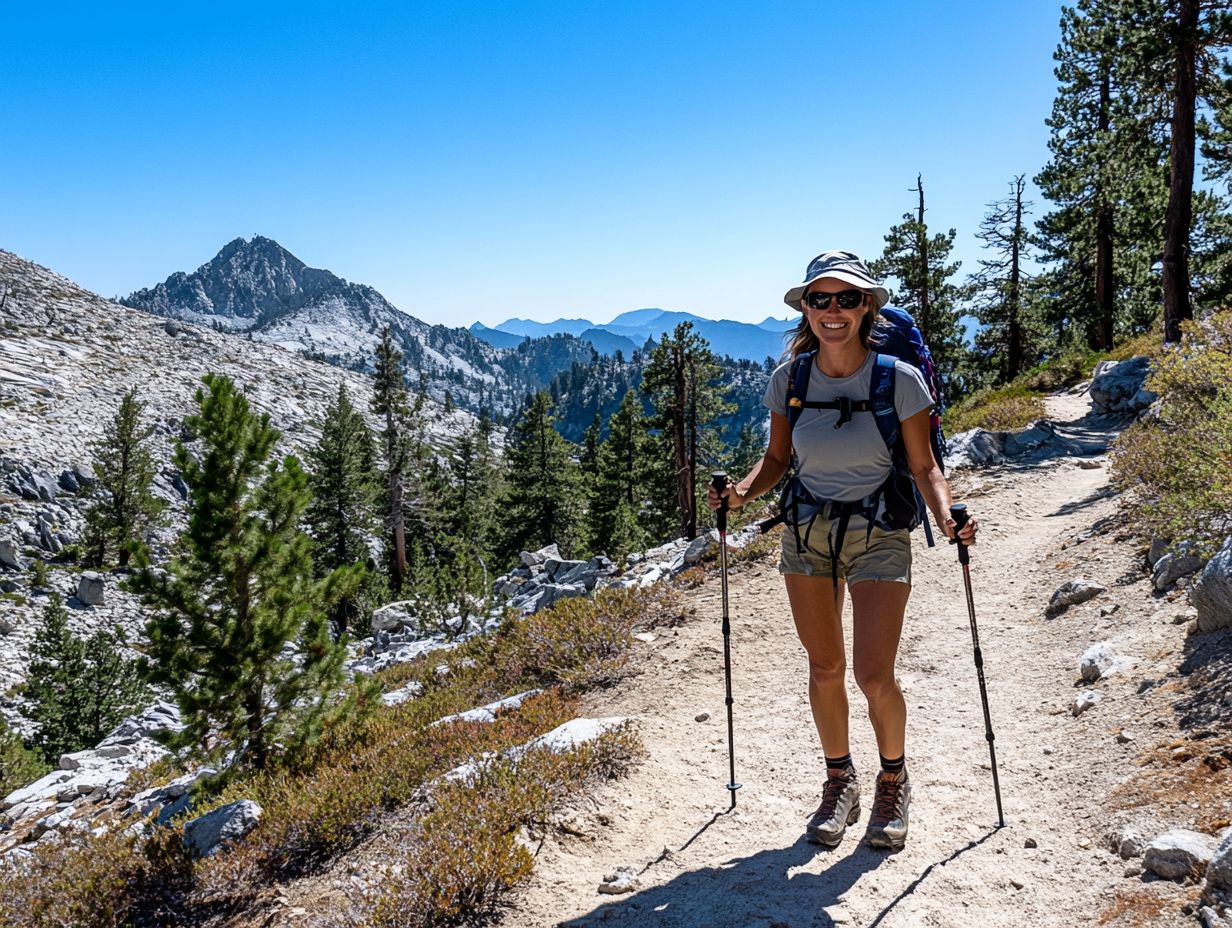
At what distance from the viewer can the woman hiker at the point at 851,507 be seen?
3.34 meters

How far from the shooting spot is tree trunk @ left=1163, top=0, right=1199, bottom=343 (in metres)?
14.1

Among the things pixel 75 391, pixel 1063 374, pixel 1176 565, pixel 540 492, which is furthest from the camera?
pixel 75 391

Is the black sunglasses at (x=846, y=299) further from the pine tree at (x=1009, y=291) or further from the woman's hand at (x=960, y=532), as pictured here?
the pine tree at (x=1009, y=291)

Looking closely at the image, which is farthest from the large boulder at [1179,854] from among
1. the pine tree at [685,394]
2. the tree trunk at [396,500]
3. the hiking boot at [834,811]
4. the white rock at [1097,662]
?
the tree trunk at [396,500]

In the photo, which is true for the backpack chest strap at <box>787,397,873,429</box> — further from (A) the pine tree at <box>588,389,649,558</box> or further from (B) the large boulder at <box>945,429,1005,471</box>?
(A) the pine tree at <box>588,389,649,558</box>

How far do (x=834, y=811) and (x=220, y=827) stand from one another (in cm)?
464

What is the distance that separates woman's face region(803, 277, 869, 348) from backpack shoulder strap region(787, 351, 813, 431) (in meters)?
0.18

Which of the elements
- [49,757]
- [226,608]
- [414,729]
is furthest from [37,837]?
[49,757]

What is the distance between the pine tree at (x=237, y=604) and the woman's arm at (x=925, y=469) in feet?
21.5

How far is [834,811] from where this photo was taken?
149 inches

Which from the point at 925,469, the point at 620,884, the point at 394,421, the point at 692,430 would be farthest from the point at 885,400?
the point at 394,421

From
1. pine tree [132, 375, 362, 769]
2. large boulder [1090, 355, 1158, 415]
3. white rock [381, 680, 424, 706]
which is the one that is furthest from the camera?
large boulder [1090, 355, 1158, 415]

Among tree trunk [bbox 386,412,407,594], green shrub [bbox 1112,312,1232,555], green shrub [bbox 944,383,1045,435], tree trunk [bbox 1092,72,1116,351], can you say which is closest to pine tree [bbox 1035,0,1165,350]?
tree trunk [bbox 1092,72,1116,351]

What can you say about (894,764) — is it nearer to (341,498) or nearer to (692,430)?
(692,430)
